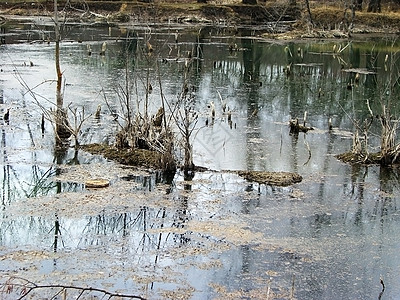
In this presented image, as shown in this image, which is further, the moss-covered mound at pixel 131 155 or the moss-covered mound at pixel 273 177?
the moss-covered mound at pixel 131 155

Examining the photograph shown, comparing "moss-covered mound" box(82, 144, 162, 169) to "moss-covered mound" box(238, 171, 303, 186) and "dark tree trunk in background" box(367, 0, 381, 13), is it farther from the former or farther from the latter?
"dark tree trunk in background" box(367, 0, 381, 13)

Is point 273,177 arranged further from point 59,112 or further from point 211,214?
point 59,112

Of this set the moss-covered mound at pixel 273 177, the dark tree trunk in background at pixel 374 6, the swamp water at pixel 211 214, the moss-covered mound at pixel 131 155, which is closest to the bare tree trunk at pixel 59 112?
the swamp water at pixel 211 214

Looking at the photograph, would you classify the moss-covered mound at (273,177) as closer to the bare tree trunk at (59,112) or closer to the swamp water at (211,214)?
the swamp water at (211,214)

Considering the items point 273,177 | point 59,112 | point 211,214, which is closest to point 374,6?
point 59,112

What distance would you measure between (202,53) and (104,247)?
18.2 meters

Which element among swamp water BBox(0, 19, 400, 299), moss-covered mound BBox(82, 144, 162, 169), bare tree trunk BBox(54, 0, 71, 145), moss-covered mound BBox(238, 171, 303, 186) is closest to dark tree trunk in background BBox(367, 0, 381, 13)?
swamp water BBox(0, 19, 400, 299)

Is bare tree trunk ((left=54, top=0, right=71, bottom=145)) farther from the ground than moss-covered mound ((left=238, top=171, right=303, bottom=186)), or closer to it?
farther from the ground

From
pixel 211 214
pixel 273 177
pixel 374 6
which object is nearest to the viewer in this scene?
pixel 211 214

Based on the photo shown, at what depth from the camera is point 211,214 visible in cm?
789

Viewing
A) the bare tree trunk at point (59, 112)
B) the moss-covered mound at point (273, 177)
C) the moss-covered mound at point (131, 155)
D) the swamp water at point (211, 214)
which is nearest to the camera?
the swamp water at point (211, 214)

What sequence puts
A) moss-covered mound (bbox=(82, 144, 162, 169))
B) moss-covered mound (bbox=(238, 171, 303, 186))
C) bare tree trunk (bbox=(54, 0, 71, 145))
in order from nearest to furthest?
moss-covered mound (bbox=(238, 171, 303, 186)) < moss-covered mound (bbox=(82, 144, 162, 169)) < bare tree trunk (bbox=(54, 0, 71, 145))

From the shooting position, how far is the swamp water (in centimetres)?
607

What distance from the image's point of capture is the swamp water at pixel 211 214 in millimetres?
6070
